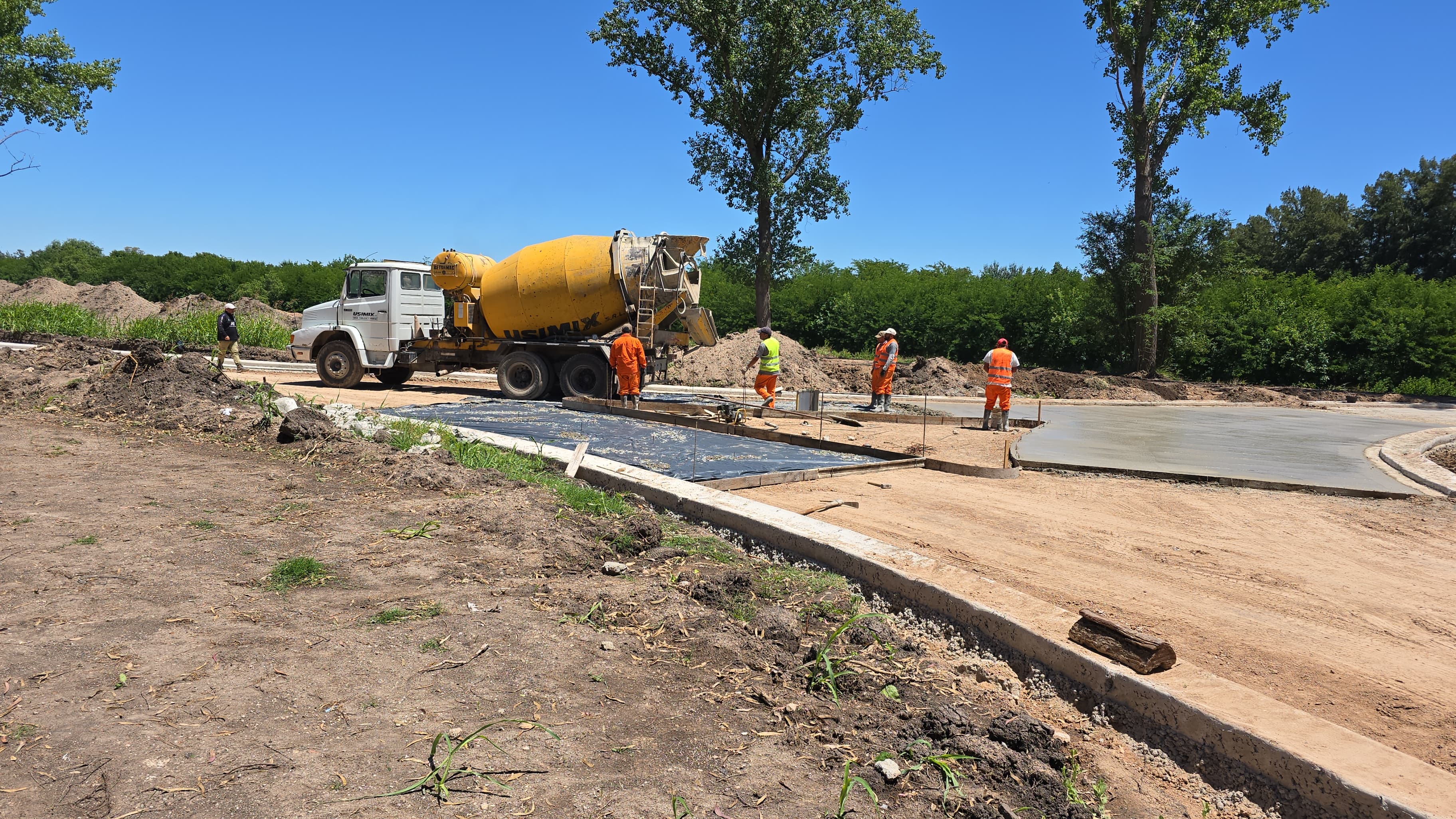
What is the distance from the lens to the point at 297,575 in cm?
467

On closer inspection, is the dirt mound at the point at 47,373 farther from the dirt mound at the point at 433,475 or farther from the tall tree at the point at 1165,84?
the tall tree at the point at 1165,84

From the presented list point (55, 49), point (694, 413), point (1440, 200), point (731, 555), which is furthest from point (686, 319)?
point (1440, 200)

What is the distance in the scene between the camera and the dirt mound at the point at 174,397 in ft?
31.9

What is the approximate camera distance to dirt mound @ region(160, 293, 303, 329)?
108 ft

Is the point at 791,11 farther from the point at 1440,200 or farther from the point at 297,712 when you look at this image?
the point at 1440,200

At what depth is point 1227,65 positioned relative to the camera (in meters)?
25.8

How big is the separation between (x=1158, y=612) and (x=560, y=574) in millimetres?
3524

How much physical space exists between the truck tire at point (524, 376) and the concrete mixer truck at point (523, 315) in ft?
0.07

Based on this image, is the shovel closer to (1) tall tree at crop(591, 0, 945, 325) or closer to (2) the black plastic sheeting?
(2) the black plastic sheeting

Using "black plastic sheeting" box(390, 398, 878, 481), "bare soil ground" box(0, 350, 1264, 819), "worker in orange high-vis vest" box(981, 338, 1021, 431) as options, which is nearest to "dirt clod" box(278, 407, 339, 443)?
"black plastic sheeting" box(390, 398, 878, 481)

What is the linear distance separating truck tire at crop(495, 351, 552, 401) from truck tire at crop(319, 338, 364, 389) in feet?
10.3

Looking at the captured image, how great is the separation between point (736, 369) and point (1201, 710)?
1988 cm

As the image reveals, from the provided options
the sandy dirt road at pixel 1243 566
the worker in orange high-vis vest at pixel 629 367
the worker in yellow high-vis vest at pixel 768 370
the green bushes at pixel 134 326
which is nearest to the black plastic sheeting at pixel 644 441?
the worker in orange high-vis vest at pixel 629 367

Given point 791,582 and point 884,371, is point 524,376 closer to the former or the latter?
point 884,371
